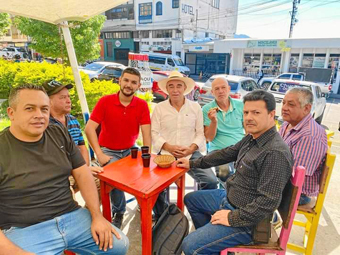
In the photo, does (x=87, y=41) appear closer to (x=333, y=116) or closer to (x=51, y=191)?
(x=51, y=191)

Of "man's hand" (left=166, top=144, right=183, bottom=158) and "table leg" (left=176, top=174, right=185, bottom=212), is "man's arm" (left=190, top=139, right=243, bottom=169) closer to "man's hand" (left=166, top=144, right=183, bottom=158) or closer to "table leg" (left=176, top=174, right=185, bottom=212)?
"table leg" (left=176, top=174, right=185, bottom=212)

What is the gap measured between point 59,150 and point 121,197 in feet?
3.49

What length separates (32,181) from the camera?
A: 159 cm

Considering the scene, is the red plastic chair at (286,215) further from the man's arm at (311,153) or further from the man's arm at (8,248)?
the man's arm at (8,248)

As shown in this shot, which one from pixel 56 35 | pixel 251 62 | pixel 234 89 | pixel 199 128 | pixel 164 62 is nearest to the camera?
pixel 199 128

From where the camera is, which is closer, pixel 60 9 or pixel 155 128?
pixel 155 128

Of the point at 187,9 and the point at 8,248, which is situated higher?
the point at 187,9

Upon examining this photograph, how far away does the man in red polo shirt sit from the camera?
2.66m

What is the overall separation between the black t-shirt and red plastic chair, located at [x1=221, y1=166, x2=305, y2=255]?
50.2 inches

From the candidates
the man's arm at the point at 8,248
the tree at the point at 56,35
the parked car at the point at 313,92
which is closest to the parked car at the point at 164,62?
the tree at the point at 56,35

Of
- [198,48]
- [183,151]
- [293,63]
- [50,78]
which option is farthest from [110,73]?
[293,63]

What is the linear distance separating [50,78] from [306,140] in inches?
250

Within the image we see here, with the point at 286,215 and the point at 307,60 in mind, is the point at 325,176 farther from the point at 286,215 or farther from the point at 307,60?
the point at 307,60

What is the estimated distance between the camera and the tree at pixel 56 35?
8.64 m
